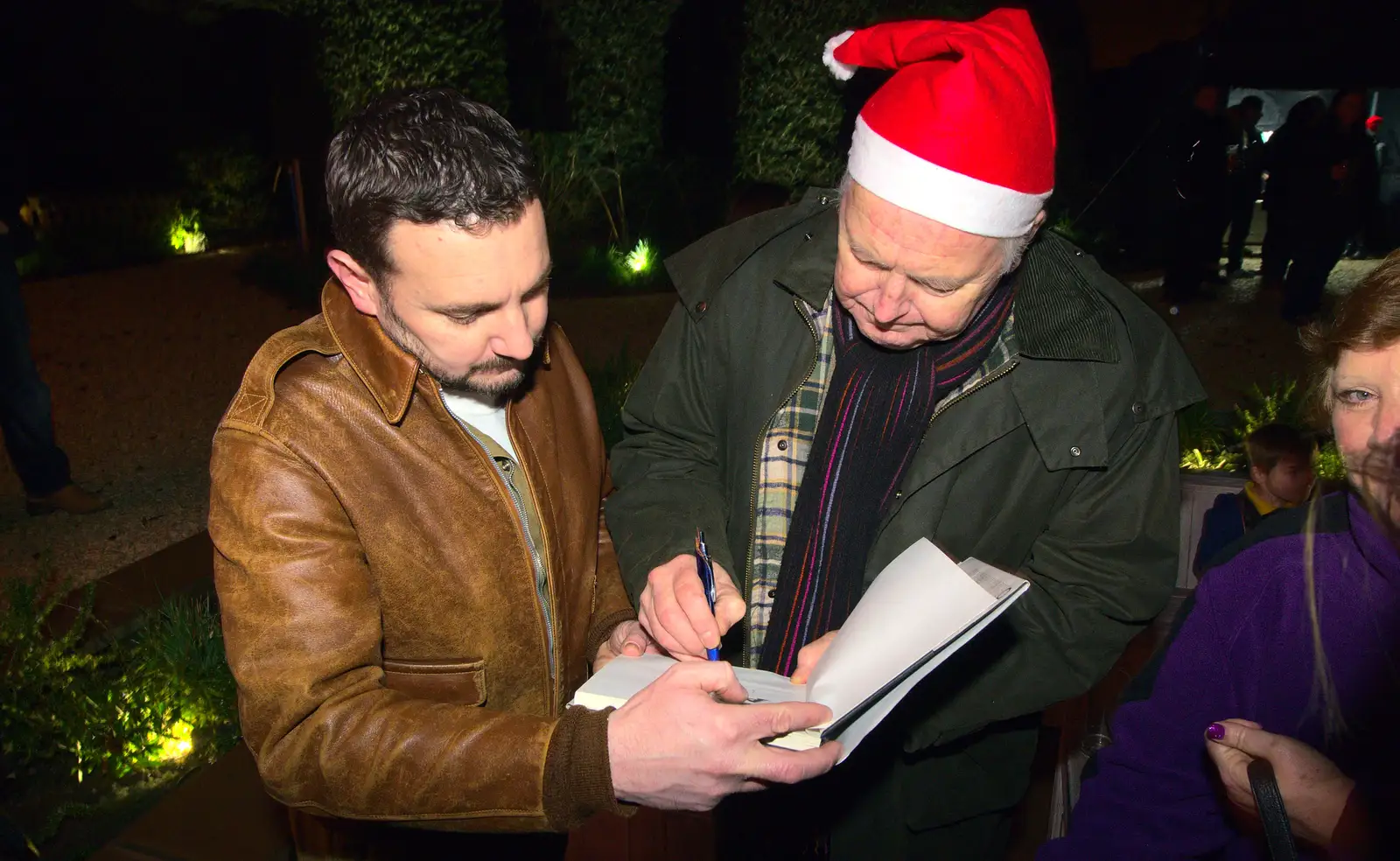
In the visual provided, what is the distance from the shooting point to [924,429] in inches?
69.9

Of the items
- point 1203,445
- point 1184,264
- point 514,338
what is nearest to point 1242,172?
point 1184,264

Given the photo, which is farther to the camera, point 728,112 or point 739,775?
point 728,112

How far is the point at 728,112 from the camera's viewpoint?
40.1 ft

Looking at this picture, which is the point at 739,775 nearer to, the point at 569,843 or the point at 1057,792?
the point at 569,843

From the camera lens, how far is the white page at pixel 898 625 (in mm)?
1209

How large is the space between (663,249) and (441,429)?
9.28 meters

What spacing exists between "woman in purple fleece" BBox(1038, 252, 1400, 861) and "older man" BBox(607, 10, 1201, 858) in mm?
253

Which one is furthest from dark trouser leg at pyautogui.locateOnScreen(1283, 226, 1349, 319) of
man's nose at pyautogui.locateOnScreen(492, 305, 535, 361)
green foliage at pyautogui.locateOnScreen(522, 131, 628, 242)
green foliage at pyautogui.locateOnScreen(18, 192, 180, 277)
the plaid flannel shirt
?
green foliage at pyautogui.locateOnScreen(18, 192, 180, 277)

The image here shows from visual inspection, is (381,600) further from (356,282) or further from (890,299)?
(890,299)

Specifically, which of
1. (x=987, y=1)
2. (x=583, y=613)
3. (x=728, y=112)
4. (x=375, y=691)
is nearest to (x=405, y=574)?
(x=375, y=691)

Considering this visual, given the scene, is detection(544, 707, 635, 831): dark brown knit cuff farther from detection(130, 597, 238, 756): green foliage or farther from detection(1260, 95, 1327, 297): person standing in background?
detection(1260, 95, 1327, 297): person standing in background

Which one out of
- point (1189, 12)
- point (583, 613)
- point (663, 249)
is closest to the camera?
point (583, 613)

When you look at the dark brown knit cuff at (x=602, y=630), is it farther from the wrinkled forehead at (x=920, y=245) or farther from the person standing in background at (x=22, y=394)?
the person standing in background at (x=22, y=394)

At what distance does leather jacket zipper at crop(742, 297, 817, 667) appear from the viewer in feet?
6.10
